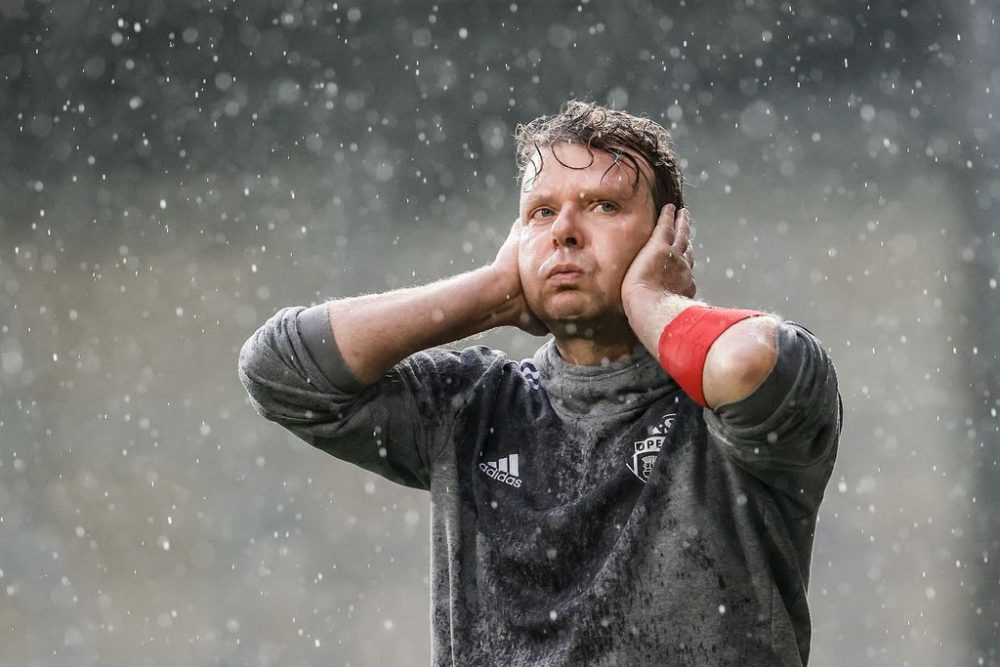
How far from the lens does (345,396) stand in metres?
1.42

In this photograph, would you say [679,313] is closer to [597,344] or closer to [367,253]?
[597,344]

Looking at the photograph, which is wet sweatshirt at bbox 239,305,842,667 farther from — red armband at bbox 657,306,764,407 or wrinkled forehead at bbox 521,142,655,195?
wrinkled forehead at bbox 521,142,655,195

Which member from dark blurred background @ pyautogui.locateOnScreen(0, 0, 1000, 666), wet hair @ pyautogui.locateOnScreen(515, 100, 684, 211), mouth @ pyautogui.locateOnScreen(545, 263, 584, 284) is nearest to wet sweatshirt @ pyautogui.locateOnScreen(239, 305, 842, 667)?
mouth @ pyautogui.locateOnScreen(545, 263, 584, 284)

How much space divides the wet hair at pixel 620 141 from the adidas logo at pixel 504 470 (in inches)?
13.1

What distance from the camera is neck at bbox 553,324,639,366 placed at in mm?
1456

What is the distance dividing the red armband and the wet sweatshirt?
0.05 m

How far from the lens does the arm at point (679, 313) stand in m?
1.19

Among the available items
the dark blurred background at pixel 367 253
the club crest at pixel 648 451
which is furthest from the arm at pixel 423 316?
the dark blurred background at pixel 367 253

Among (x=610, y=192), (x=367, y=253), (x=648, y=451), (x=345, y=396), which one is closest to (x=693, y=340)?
(x=648, y=451)

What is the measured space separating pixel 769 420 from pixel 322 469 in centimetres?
271

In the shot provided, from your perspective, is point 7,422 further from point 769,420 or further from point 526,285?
point 769,420

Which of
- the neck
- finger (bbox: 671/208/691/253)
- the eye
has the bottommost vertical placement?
the neck

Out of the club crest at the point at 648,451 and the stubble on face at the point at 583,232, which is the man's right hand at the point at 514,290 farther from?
the club crest at the point at 648,451

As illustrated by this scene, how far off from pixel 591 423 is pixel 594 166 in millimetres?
304
